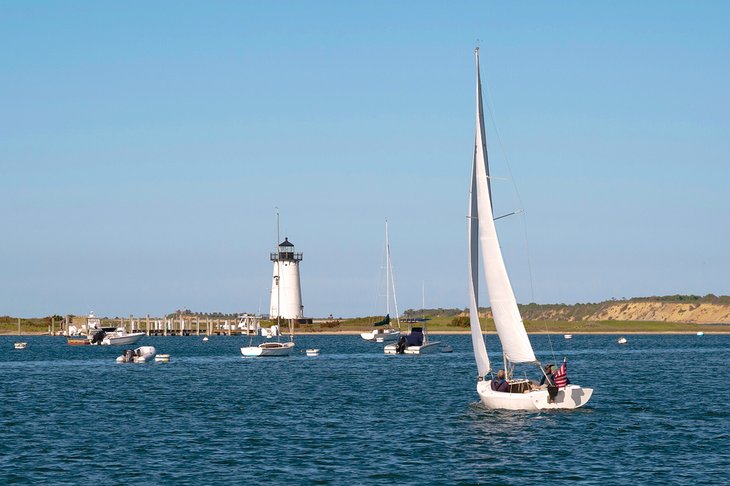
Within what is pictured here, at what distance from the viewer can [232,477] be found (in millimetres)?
36688

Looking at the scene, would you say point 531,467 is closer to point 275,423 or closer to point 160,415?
point 275,423

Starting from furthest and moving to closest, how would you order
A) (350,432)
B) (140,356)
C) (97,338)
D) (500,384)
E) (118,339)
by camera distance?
(97,338), (118,339), (140,356), (500,384), (350,432)

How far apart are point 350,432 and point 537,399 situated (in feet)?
31.0

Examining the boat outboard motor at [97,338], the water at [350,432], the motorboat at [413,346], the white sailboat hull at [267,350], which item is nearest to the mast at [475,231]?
the water at [350,432]

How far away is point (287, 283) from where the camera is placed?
604ft

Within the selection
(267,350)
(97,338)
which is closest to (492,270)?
(267,350)

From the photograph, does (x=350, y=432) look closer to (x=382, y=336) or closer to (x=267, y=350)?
(x=267, y=350)

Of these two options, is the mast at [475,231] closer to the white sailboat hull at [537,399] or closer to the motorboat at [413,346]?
the white sailboat hull at [537,399]

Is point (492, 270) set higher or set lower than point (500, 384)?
higher

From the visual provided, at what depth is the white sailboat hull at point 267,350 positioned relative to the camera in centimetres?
12119

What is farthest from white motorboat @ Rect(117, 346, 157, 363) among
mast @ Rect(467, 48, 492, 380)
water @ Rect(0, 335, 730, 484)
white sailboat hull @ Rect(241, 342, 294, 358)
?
mast @ Rect(467, 48, 492, 380)

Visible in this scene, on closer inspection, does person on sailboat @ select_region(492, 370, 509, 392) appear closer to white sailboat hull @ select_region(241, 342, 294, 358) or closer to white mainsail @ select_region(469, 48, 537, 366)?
white mainsail @ select_region(469, 48, 537, 366)

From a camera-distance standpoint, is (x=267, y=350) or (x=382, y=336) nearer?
(x=267, y=350)

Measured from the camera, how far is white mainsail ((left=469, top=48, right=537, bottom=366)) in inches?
2036
